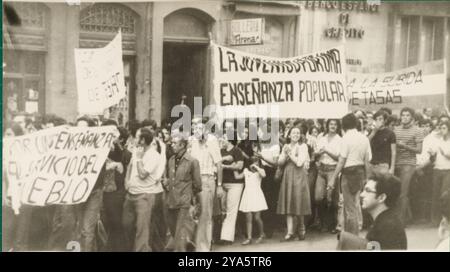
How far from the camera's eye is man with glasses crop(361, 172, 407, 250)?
6.98m

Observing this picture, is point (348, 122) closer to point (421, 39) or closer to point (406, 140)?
point (406, 140)

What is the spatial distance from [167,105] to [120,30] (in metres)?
0.93

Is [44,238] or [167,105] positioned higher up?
[167,105]

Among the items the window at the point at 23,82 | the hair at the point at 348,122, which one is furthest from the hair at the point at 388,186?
the window at the point at 23,82

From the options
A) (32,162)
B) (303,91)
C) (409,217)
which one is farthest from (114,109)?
(409,217)

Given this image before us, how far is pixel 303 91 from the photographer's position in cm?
735

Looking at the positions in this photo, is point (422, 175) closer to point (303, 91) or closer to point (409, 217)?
point (409, 217)

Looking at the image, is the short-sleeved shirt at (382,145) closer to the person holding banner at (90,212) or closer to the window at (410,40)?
the window at (410,40)

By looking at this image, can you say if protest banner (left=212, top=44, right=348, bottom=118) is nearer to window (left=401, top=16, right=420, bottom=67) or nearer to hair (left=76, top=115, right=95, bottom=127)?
window (left=401, top=16, right=420, bottom=67)

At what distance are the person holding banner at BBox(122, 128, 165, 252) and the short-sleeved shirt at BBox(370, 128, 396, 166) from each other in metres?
2.33

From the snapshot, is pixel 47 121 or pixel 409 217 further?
pixel 409 217

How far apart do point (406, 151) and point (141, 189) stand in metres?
2.97

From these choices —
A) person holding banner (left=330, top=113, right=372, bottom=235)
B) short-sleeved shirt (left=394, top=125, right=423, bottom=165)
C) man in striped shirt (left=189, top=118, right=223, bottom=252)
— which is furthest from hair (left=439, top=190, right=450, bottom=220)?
man in striped shirt (left=189, top=118, right=223, bottom=252)
